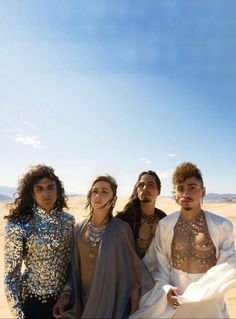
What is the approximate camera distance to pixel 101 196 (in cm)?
365

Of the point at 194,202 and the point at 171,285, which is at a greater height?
the point at 194,202

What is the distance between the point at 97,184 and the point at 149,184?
1.11m

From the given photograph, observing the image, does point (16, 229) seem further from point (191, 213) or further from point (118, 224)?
point (191, 213)

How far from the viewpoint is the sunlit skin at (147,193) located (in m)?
4.55

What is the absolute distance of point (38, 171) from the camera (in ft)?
12.4

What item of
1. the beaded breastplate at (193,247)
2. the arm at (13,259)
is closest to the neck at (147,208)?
the beaded breastplate at (193,247)

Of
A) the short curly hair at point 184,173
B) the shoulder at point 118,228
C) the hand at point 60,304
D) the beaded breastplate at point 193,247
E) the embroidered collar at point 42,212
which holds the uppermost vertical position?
→ the short curly hair at point 184,173

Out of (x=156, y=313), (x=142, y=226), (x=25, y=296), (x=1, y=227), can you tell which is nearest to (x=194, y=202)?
(x=142, y=226)

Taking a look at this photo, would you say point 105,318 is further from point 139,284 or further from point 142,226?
point 142,226

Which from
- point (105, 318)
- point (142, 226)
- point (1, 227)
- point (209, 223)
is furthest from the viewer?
point (1, 227)

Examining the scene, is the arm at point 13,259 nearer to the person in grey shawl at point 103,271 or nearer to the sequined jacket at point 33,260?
the sequined jacket at point 33,260

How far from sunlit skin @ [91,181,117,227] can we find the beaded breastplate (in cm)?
86

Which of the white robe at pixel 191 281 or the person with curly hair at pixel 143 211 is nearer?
the white robe at pixel 191 281

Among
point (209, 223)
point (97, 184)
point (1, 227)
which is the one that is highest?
point (97, 184)
